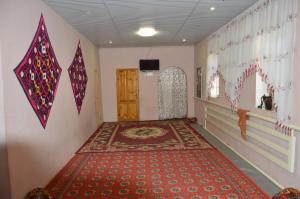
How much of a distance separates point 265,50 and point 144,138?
3376 millimetres

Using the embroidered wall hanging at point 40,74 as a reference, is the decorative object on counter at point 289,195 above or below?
below

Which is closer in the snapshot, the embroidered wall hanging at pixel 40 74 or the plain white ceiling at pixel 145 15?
the embroidered wall hanging at pixel 40 74

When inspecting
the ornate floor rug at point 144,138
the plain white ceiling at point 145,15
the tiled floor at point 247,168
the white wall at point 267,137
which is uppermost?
the plain white ceiling at point 145,15

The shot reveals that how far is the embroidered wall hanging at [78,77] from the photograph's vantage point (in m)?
4.51

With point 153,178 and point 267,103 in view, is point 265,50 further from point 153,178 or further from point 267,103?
point 153,178

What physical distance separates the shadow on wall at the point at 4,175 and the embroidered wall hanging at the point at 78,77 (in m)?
2.33

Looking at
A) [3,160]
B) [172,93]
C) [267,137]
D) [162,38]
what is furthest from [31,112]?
[172,93]

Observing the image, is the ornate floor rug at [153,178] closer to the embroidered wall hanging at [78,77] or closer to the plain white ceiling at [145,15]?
the embroidered wall hanging at [78,77]

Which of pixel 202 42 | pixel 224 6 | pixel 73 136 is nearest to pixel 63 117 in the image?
pixel 73 136

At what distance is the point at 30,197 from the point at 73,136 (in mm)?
2137

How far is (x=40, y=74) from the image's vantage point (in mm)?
2975

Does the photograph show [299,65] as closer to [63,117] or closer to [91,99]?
[63,117]

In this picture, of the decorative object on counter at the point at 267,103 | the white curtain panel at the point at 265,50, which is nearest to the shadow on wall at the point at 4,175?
the white curtain panel at the point at 265,50

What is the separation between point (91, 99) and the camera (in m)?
6.18
